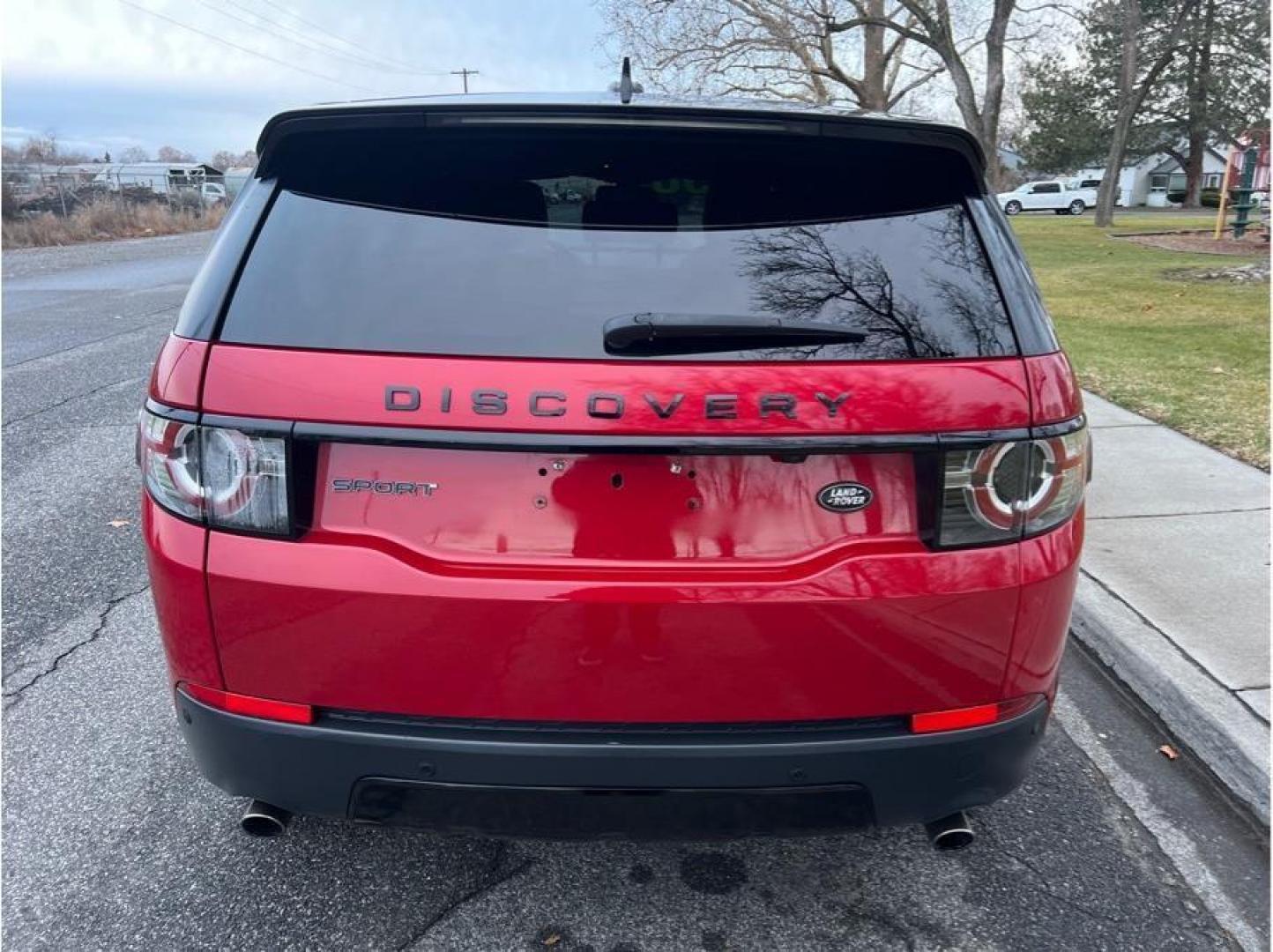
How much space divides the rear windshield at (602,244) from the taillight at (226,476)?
204mm

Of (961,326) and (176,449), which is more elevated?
(961,326)

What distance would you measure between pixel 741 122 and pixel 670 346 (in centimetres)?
53

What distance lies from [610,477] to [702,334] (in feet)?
1.07

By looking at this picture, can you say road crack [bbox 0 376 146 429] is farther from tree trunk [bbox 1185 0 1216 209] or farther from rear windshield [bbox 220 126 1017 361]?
tree trunk [bbox 1185 0 1216 209]

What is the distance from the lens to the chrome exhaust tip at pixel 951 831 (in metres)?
2.09

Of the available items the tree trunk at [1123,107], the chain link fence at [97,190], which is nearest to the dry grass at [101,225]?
the chain link fence at [97,190]

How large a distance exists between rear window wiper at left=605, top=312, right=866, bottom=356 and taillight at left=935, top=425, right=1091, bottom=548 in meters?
0.36

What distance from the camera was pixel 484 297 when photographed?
181 cm

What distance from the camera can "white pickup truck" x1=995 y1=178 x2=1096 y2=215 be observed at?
2026 inches

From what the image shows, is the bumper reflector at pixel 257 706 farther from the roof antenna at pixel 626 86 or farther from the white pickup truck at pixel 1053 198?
the white pickup truck at pixel 1053 198

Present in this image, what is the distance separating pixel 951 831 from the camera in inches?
82.6

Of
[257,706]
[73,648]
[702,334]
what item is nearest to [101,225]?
[73,648]

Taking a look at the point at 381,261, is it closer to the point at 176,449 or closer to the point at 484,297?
the point at 484,297

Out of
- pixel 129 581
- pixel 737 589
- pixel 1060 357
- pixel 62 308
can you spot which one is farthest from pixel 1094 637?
pixel 62 308
